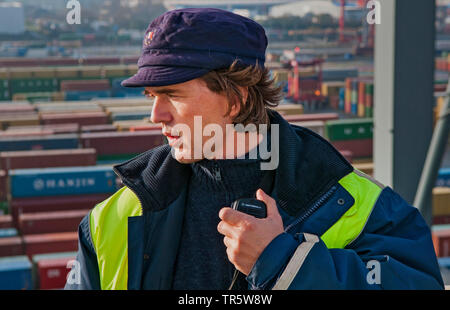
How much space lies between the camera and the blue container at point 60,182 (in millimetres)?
22359

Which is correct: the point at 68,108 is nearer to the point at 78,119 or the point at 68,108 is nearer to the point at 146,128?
the point at 78,119

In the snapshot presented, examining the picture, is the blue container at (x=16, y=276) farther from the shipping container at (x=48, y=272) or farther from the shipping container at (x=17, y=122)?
the shipping container at (x=17, y=122)

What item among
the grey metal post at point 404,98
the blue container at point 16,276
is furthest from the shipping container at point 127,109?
the grey metal post at point 404,98

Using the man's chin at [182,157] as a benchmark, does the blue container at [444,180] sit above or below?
below

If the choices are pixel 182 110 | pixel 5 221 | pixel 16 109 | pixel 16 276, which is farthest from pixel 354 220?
pixel 16 109

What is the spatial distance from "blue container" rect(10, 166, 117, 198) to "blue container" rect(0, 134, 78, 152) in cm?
654

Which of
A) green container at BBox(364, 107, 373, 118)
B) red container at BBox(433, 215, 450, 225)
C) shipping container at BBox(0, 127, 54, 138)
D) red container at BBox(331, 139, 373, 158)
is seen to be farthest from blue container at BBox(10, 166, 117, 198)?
green container at BBox(364, 107, 373, 118)

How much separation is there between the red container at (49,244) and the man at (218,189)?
16.8m

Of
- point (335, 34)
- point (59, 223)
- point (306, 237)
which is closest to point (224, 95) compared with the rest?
point (306, 237)

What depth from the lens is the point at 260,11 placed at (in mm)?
116125

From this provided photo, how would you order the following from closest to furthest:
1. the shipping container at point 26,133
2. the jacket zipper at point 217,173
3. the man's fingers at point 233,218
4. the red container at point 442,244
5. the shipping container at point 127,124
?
the man's fingers at point 233,218, the jacket zipper at point 217,173, the red container at point 442,244, the shipping container at point 26,133, the shipping container at point 127,124

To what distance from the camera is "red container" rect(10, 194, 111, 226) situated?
72.0ft

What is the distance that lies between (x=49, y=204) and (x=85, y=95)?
3419cm
